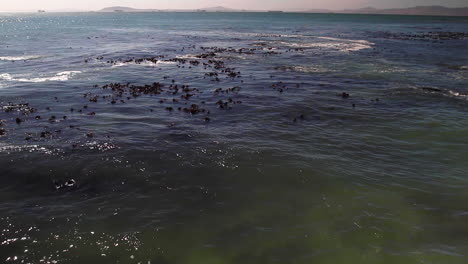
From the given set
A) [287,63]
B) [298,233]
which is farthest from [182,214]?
[287,63]

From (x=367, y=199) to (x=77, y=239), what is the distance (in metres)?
10.6

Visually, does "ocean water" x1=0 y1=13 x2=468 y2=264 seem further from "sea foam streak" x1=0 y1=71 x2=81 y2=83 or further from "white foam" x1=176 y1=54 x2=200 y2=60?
"white foam" x1=176 y1=54 x2=200 y2=60

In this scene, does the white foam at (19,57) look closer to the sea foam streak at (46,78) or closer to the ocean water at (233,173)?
the sea foam streak at (46,78)

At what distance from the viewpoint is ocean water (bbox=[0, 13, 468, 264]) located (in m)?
10.0

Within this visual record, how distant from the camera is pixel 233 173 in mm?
14219

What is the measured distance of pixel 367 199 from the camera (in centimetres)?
1237

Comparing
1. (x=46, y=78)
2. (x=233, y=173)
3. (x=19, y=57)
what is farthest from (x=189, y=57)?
(x=233, y=173)

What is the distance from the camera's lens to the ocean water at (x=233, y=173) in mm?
10016

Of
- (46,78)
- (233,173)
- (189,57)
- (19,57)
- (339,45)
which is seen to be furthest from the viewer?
(339,45)

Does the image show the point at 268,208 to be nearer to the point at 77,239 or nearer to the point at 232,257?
the point at 232,257

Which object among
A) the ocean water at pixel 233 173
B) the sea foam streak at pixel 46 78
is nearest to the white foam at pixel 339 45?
the ocean water at pixel 233 173

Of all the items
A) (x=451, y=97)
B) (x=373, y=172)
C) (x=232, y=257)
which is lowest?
(x=232, y=257)

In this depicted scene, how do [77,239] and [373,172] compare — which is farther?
[373,172]

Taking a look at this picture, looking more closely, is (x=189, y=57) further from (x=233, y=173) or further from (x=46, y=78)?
(x=233, y=173)
